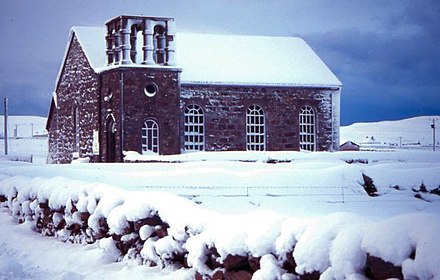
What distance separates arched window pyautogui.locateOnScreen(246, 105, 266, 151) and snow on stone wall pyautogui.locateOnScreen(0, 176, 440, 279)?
→ 18.2 meters

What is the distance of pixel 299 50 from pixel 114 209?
2433 centimetres

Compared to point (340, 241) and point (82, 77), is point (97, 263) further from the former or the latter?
point (82, 77)

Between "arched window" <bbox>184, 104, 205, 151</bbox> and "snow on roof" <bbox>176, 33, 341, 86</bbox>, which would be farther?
"snow on roof" <bbox>176, 33, 341, 86</bbox>

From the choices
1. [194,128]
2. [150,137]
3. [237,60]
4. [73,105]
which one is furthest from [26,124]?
[150,137]

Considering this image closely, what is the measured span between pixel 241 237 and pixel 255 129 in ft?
71.6

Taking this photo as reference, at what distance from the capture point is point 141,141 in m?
23.4

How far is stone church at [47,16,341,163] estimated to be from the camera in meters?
23.4

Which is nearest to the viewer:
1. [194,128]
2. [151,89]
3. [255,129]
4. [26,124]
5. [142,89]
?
[142,89]

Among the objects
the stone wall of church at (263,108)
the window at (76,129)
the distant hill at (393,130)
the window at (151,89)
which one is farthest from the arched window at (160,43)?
the distant hill at (393,130)

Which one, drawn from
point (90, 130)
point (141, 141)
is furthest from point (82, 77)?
point (141, 141)

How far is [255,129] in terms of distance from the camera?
26219mm

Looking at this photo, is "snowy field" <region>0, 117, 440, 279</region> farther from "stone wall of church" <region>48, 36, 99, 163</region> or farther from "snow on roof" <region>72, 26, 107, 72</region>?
"snow on roof" <region>72, 26, 107, 72</region>

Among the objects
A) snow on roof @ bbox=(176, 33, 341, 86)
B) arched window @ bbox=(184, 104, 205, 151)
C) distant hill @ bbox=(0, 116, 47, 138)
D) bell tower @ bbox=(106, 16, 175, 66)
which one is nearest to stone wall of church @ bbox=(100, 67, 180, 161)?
bell tower @ bbox=(106, 16, 175, 66)

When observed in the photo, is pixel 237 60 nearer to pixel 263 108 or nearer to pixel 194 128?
pixel 263 108
